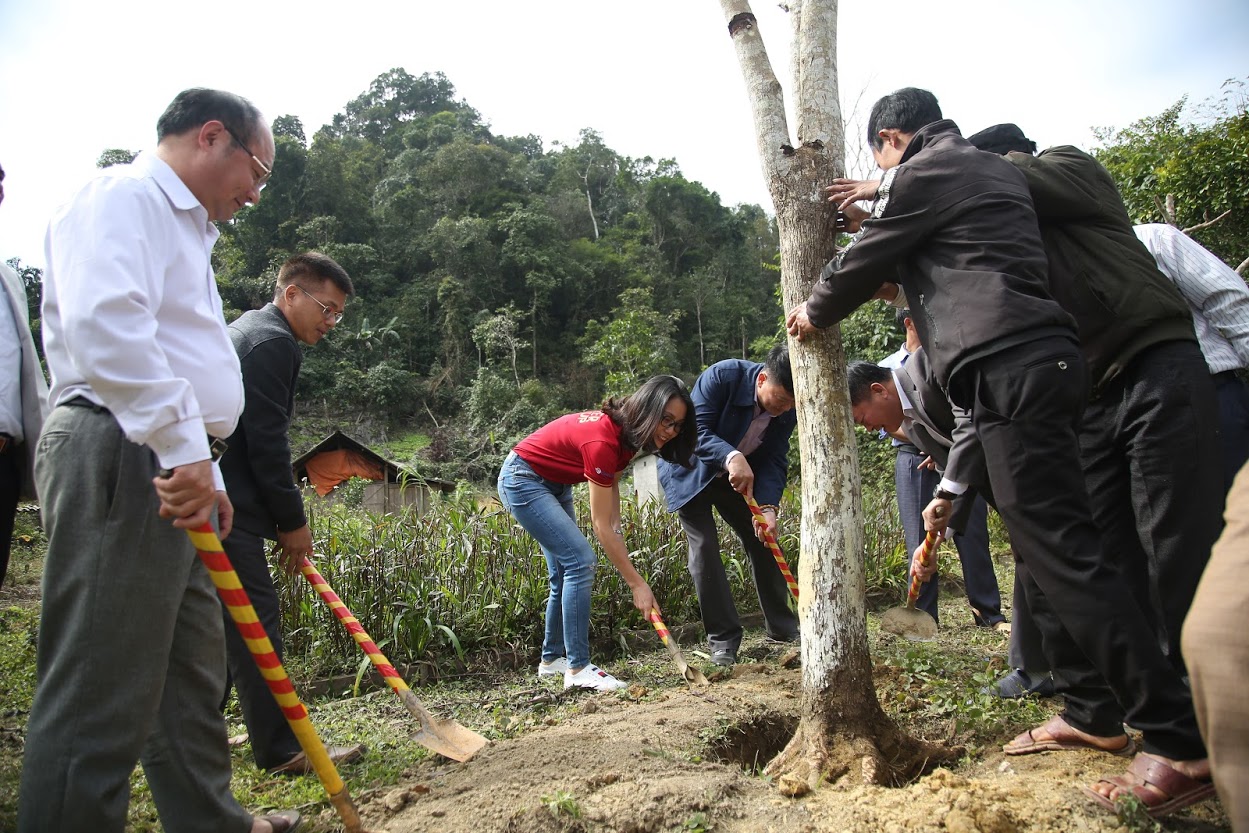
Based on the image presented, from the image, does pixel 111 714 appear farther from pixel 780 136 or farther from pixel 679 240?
pixel 679 240

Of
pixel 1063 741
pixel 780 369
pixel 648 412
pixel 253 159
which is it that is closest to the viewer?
pixel 253 159

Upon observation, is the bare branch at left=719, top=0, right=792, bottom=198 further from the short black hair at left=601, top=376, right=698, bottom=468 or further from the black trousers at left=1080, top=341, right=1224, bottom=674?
the black trousers at left=1080, top=341, right=1224, bottom=674

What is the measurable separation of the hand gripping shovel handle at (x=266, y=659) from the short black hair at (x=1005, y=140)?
9.07ft

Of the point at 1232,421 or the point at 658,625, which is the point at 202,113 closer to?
the point at 658,625

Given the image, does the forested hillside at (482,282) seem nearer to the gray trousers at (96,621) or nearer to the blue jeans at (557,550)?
the blue jeans at (557,550)

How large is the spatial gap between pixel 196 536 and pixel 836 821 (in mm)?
1825

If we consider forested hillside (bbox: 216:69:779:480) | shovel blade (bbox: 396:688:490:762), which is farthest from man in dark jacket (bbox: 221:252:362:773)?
forested hillside (bbox: 216:69:779:480)

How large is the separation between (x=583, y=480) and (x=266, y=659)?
2.21 metres

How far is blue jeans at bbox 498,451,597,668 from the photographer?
4.06m

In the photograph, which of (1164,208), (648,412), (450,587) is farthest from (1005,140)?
(1164,208)

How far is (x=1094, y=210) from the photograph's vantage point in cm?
253

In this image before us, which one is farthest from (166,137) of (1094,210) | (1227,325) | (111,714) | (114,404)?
(1227,325)

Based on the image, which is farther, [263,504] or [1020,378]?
[263,504]

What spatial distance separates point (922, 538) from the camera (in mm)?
4750
